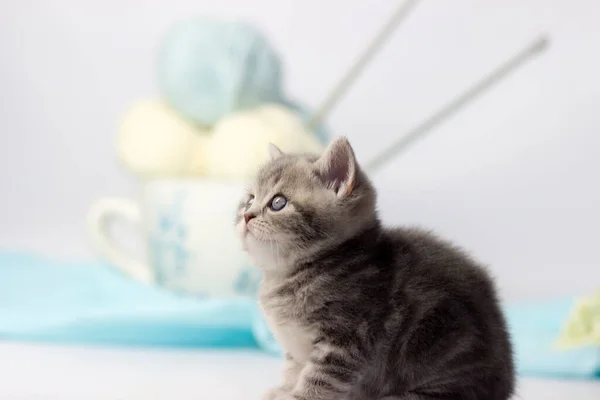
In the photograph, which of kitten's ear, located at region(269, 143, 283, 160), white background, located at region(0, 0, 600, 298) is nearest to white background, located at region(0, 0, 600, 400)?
white background, located at region(0, 0, 600, 298)

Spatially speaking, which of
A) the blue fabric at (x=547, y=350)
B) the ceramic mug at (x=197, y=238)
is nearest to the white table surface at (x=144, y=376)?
the blue fabric at (x=547, y=350)

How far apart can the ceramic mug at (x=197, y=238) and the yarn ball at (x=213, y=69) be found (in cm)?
18

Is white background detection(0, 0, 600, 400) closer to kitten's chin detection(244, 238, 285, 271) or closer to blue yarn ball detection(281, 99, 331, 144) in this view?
blue yarn ball detection(281, 99, 331, 144)

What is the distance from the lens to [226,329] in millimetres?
1170

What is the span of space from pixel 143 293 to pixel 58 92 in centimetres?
58

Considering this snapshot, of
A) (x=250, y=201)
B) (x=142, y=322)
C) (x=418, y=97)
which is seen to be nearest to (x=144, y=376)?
(x=142, y=322)

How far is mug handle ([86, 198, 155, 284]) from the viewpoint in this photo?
1.48m

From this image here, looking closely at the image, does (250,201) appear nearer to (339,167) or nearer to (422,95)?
(339,167)

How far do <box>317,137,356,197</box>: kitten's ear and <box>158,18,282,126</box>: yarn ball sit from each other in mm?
644

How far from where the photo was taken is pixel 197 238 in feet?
4.11

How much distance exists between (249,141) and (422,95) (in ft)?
1.79

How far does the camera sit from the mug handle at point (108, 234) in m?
1.48

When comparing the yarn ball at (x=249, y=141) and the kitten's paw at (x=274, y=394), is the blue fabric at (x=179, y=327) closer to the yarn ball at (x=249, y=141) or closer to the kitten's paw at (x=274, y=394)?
the yarn ball at (x=249, y=141)

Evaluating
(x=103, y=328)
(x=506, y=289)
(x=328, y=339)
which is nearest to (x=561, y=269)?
(x=506, y=289)
